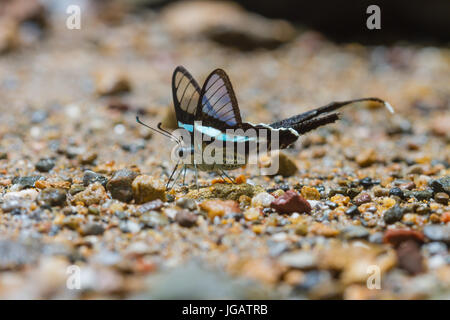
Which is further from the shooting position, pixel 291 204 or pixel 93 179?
pixel 93 179

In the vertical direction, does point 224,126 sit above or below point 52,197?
above

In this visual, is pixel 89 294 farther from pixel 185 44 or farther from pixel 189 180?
pixel 185 44

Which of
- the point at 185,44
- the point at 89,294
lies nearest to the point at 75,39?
the point at 185,44

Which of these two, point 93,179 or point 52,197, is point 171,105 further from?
point 52,197

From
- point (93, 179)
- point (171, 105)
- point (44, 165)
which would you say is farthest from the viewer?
point (171, 105)

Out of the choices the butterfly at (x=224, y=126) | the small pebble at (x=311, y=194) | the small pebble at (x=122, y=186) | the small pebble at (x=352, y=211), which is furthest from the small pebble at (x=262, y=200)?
the small pebble at (x=122, y=186)

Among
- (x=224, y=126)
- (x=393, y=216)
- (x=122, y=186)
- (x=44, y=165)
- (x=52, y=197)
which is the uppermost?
(x=224, y=126)

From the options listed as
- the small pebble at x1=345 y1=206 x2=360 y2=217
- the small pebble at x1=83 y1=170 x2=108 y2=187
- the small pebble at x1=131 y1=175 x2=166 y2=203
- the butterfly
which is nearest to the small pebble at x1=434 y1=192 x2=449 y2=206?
the small pebble at x1=345 y1=206 x2=360 y2=217

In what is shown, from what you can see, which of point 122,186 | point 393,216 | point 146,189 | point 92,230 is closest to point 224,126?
point 146,189

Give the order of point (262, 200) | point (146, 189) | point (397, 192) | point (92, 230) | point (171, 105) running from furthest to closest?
point (171, 105)
point (397, 192)
point (262, 200)
point (146, 189)
point (92, 230)
